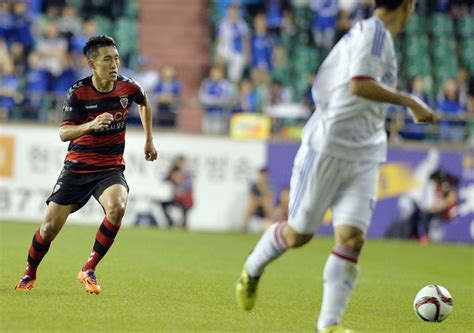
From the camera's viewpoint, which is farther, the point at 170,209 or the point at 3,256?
the point at 170,209

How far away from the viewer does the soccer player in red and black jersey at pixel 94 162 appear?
8938 millimetres

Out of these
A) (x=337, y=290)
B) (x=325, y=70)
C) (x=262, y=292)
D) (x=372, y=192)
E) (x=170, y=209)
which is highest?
(x=325, y=70)

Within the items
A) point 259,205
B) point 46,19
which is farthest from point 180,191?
point 46,19

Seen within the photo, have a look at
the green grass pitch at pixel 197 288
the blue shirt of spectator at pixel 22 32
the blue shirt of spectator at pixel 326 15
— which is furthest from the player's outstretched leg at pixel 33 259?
the blue shirt of spectator at pixel 326 15

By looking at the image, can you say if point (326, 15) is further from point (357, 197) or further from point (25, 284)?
point (357, 197)

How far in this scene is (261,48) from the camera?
22.5m

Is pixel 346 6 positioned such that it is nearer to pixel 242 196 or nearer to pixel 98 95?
pixel 242 196

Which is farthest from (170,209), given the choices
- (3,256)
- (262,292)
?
(262,292)

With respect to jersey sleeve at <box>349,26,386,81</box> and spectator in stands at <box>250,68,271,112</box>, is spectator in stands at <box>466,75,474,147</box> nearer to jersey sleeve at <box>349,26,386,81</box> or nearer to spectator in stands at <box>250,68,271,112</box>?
spectator in stands at <box>250,68,271,112</box>

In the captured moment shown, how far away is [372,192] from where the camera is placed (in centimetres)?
664

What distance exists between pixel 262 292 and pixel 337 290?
11.8 feet

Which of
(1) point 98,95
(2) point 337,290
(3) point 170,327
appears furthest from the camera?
(1) point 98,95

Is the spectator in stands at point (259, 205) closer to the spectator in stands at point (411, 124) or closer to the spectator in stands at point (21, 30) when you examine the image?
the spectator in stands at point (411, 124)

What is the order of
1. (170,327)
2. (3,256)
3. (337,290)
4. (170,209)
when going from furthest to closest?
(170,209), (3,256), (170,327), (337,290)
